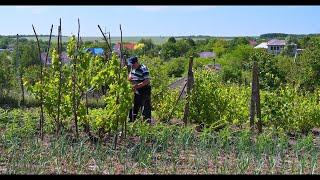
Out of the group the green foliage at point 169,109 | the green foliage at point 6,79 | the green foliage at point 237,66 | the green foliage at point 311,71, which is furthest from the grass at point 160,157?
the green foliage at point 237,66

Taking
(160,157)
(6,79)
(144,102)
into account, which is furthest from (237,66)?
(160,157)

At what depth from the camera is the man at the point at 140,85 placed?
770cm

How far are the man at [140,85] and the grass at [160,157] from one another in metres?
1.79

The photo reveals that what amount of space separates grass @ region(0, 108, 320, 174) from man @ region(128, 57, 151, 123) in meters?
1.79

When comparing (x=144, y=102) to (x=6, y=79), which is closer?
(x=144, y=102)

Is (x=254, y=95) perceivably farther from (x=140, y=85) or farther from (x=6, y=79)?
(x=6, y=79)

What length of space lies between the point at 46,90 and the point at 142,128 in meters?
1.37

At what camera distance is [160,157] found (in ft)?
16.2

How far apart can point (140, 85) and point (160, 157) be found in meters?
2.92

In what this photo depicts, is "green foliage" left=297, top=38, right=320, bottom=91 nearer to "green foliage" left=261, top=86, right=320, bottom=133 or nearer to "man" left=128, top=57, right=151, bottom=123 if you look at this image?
"green foliage" left=261, top=86, right=320, bottom=133

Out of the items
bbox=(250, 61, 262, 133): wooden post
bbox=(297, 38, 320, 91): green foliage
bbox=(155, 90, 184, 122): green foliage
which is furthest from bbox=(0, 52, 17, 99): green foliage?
bbox=(297, 38, 320, 91): green foliage

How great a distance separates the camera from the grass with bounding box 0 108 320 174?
168 inches

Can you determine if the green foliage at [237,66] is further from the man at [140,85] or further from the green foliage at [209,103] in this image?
the man at [140,85]

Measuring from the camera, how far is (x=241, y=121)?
8.85 metres
